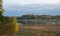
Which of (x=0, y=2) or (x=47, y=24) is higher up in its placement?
(x=0, y=2)

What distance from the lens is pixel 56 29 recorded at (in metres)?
7.87

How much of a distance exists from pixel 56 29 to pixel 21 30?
1.42 meters

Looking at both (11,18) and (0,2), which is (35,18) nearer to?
(11,18)

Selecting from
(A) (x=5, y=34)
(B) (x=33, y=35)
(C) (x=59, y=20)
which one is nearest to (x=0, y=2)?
(A) (x=5, y=34)

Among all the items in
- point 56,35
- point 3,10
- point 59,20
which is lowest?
point 56,35

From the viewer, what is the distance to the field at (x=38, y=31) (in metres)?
7.83

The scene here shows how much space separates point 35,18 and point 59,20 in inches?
39.7

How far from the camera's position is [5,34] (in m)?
8.07

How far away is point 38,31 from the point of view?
792 centimetres

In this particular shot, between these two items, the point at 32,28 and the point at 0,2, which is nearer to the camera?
the point at 32,28

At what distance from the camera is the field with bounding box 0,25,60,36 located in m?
7.83

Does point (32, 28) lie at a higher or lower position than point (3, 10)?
lower

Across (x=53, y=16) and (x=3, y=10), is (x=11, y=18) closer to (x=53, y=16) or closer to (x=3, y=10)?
(x=3, y=10)

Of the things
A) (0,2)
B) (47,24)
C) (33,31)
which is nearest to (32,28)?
(33,31)
